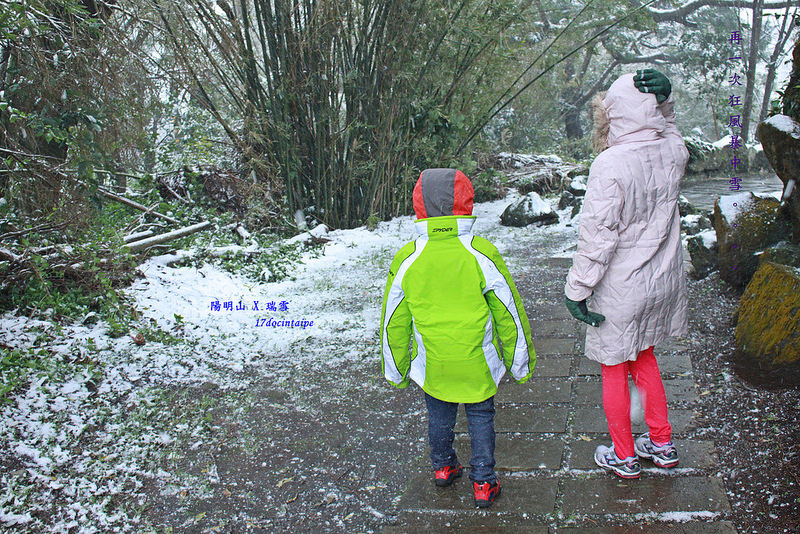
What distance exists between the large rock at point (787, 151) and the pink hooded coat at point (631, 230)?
1.50m

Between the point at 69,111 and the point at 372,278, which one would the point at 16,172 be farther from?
the point at 372,278

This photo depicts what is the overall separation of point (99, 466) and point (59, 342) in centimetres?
102

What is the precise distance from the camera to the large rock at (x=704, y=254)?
145 inches

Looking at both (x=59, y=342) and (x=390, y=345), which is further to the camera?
(x=59, y=342)

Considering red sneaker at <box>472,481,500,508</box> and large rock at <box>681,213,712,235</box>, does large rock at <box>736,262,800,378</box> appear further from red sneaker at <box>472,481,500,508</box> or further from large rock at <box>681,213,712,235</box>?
large rock at <box>681,213,712,235</box>

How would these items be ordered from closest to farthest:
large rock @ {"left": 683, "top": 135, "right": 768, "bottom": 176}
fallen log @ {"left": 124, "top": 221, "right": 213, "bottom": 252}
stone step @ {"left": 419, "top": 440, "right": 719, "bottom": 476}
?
stone step @ {"left": 419, "top": 440, "right": 719, "bottom": 476}
fallen log @ {"left": 124, "top": 221, "right": 213, "bottom": 252}
large rock @ {"left": 683, "top": 135, "right": 768, "bottom": 176}

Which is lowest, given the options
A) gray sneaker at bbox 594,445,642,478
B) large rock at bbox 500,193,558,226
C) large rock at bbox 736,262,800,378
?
large rock at bbox 500,193,558,226

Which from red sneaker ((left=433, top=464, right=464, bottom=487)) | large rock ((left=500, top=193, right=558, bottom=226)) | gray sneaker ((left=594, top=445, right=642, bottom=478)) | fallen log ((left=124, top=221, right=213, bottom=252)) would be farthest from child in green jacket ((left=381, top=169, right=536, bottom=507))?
large rock ((left=500, top=193, right=558, bottom=226))

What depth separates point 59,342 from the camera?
114 inches

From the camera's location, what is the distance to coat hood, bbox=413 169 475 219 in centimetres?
176

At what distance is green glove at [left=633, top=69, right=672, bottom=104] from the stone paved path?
117 cm

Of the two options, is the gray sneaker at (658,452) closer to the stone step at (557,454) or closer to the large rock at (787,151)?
the stone step at (557,454)

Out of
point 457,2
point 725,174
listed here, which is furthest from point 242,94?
point 725,174

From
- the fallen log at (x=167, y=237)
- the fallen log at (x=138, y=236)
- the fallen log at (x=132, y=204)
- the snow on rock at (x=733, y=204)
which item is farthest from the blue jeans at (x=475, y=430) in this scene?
the fallen log at (x=138, y=236)
